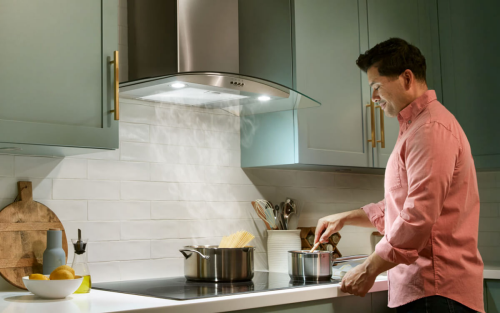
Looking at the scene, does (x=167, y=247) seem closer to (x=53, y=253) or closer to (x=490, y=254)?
(x=53, y=253)

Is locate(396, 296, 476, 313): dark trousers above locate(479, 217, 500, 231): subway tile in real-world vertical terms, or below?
below

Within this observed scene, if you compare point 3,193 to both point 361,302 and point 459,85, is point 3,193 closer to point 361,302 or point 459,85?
point 361,302

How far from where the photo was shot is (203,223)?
8.40 ft

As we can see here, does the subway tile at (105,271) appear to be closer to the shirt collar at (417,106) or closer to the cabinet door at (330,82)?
the cabinet door at (330,82)

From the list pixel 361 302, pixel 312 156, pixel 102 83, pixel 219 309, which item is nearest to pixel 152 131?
pixel 102 83

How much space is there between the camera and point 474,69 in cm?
320

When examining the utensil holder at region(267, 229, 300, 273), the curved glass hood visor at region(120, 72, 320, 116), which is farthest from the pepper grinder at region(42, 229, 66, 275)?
the utensil holder at region(267, 229, 300, 273)

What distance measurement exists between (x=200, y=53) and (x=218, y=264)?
824 millimetres

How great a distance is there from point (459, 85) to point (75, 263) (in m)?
2.37

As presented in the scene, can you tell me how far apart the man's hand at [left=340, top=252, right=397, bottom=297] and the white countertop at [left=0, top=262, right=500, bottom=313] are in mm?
134

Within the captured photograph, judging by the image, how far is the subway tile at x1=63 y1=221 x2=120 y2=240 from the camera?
2133 mm

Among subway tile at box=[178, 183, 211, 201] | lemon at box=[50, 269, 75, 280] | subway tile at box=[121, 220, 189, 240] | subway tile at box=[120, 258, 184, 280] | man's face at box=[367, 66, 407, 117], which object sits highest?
man's face at box=[367, 66, 407, 117]

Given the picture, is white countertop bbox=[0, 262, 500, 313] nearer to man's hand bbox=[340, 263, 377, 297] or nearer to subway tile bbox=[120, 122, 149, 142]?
man's hand bbox=[340, 263, 377, 297]

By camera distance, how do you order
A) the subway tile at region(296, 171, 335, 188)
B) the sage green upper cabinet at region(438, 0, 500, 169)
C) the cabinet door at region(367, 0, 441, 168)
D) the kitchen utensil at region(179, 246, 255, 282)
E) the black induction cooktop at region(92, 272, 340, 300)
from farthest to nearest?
the sage green upper cabinet at region(438, 0, 500, 169) < the subway tile at region(296, 171, 335, 188) < the cabinet door at region(367, 0, 441, 168) < the kitchen utensil at region(179, 246, 255, 282) < the black induction cooktop at region(92, 272, 340, 300)
